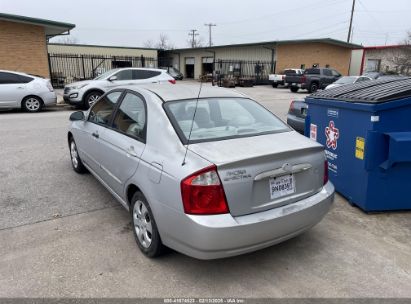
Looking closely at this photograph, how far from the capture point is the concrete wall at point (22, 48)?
17.8 meters

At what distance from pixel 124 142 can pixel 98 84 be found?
10.7 meters

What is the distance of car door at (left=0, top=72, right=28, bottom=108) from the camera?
478 inches

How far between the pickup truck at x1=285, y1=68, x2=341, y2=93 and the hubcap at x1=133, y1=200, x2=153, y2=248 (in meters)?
23.0

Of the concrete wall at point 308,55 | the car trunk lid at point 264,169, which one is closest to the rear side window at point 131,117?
the car trunk lid at point 264,169

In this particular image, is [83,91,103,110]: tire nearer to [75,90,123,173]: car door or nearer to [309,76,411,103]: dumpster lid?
[75,90,123,173]: car door

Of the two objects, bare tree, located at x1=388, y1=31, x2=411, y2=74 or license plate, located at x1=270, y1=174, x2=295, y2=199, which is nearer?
license plate, located at x1=270, y1=174, x2=295, y2=199

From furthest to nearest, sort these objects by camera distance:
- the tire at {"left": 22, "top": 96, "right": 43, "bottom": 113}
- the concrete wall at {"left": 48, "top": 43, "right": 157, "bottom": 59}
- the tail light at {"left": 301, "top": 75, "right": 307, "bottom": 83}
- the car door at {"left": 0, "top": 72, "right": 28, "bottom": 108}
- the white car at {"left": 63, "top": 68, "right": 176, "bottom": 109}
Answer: the concrete wall at {"left": 48, "top": 43, "right": 157, "bottom": 59} → the tail light at {"left": 301, "top": 75, "right": 307, "bottom": 83} → the white car at {"left": 63, "top": 68, "right": 176, "bottom": 109} → the tire at {"left": 22, "top": 96, "right": 43, "bottom": 113} → the car door at {"left": 0, "top": 72, "right": 28, "bottom": 108}

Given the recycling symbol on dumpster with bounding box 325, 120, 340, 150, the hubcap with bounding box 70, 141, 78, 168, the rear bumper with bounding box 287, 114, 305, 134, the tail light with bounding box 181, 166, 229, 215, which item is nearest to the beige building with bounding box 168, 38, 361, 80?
the rear bumper with bounding box 287, 114, 305, 134

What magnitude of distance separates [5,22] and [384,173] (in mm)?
19595

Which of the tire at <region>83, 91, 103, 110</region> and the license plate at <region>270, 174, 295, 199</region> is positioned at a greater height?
the license plate at <region>270, 174, 295, 199</region>

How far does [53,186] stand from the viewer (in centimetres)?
489

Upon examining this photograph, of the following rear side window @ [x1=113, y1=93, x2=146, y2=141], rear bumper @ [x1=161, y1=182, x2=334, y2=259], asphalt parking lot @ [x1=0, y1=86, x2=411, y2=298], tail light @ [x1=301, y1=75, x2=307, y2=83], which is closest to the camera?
rear bumper @ [x1=161, y1=182, x2=334, y2=259]

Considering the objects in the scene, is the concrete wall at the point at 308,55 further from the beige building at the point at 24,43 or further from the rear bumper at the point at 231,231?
the rear bumper at the point at 231,231

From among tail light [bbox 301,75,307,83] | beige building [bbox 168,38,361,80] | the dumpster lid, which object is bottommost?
tail light [bbox 301,75,307,83]
